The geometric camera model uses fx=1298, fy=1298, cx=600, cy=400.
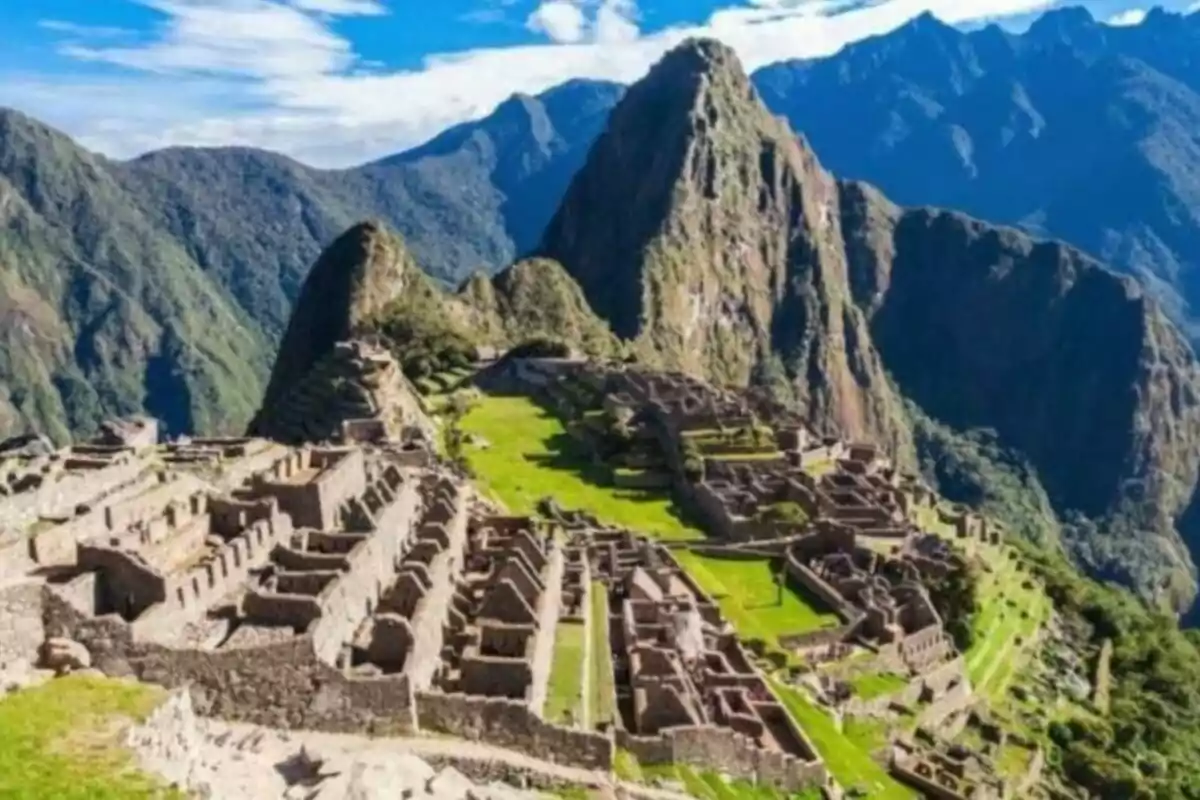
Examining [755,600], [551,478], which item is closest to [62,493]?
[755,600]

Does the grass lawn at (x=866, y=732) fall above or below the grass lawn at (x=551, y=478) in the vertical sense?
below

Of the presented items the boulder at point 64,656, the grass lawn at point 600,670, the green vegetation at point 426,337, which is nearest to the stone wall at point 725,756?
the grass lawn at point 600,670

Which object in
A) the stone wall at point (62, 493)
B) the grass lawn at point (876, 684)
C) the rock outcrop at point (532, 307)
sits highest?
the rock outcrop at point (532, 307)

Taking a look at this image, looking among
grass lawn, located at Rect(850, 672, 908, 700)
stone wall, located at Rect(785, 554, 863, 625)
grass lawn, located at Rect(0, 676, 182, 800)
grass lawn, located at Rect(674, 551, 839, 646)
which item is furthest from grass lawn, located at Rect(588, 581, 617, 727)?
stone wall, located at Rect(785, 554, 863, 625)

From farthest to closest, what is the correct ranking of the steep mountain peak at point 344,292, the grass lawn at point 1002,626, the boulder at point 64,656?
the steep mountain peak at point 344,292 → the grass lawn at point 1002,626 → the boulder at point 64,656

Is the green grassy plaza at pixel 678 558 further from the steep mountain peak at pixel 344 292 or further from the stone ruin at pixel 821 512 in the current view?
the steep mountain peak at pixel 344 292

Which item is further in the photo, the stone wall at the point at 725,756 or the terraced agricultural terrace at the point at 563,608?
Answer: the stone wall at the point at 725,756

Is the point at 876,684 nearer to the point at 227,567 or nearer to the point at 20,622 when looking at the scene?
the point at 227,567
